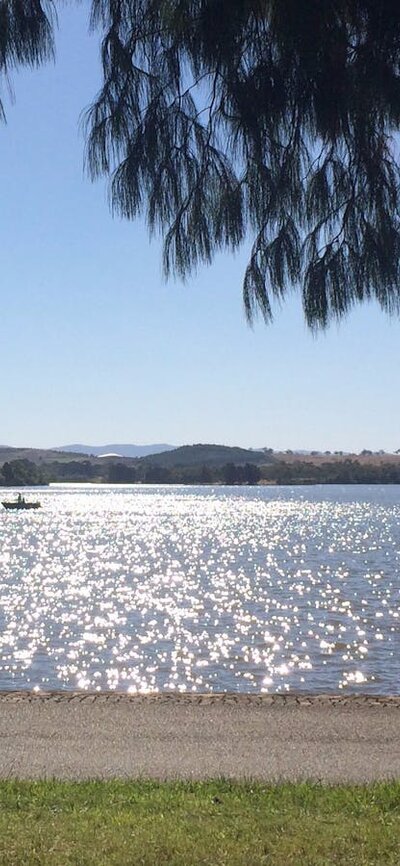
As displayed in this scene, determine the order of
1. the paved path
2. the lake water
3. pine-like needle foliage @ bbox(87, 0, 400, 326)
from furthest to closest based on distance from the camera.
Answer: the lake water → the paved path → pine-like needle foliage @ bbox(87, 0, 400, 326)

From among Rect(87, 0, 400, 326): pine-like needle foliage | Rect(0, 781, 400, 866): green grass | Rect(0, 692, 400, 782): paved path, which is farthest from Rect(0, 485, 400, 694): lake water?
Rect(87, 0, 400, 326): pine-like needle foliage

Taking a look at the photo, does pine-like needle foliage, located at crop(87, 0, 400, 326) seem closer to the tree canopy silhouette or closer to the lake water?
the tree canopy silhouette

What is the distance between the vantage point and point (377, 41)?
568cm

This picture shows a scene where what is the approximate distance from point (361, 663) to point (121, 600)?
22259mm

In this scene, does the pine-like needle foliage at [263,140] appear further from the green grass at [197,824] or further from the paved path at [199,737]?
the paved path at [199,737]

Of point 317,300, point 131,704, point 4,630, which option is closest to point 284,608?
point 4,630

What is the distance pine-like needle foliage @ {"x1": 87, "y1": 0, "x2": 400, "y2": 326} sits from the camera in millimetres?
5738

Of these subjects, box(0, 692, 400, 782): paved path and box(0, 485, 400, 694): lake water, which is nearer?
box(0, 692, 400, 782): paved path

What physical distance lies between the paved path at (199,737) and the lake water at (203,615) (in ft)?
33.3

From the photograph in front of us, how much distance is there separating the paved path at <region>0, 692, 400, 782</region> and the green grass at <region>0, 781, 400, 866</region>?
0.91 meters

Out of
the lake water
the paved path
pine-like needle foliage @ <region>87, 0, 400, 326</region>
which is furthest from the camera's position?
the lake water

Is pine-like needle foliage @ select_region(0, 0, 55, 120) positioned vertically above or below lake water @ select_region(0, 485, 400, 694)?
above

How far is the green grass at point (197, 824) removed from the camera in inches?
246

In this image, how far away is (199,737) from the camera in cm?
1066
